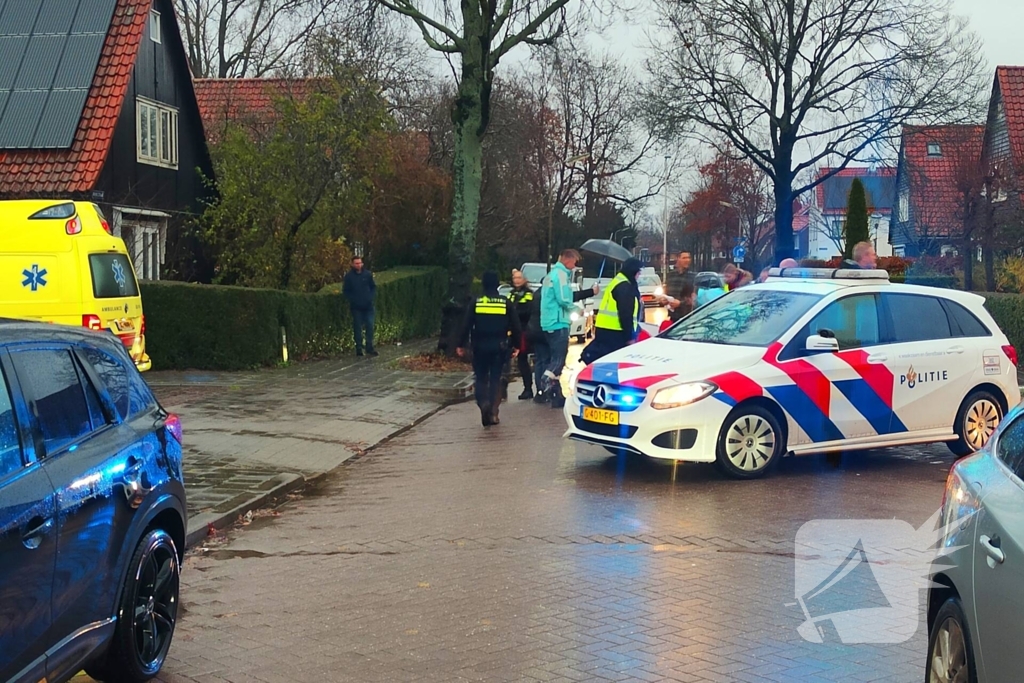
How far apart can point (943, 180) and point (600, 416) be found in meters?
29.9

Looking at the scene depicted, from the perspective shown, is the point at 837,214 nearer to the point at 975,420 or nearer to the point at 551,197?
the point at 551,197

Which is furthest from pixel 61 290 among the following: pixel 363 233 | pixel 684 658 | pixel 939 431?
pixel 363 233

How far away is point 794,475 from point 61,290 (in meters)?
9.90

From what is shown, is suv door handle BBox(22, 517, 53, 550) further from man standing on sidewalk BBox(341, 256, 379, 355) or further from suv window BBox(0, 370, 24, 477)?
man standing on sidewalk BBox(341, 256, 379, 355)

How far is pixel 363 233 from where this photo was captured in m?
32.9

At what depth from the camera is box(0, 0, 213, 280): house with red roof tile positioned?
77.8ft

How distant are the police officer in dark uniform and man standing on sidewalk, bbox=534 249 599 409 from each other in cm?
160

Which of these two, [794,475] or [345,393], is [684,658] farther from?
[345,393]

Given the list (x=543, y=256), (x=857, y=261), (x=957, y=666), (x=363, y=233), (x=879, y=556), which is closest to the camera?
(x=957, y=666)

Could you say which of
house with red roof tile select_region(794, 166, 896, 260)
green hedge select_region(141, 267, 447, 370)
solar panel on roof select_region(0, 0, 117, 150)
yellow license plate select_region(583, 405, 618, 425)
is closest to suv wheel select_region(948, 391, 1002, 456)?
yellow license plate select_region(583, 405, 618, 425)

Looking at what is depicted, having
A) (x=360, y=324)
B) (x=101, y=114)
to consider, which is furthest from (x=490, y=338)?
→ (x=101, y=114)

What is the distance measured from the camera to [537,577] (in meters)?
7.01

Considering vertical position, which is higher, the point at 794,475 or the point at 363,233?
the point at 363,233

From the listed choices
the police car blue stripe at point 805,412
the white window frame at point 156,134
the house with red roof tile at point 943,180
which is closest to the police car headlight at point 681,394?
the police car blue stripe at point 805,412
